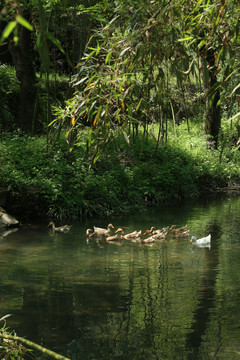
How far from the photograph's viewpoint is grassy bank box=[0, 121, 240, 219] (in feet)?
46.1

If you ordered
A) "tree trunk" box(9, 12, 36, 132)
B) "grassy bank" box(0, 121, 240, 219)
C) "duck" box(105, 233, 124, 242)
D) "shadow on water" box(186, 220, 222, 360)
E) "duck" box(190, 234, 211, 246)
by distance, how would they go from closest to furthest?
1. "shadow on water" box(186, 220, 222, 360)
2. "duck" box(190, 234, 211, 246)
3. "duck" box(105, 233, 124, 242)
4. "grassy bank" box(0, 121, 240, 219)
5. "tree trunk" box(9, 12, 36, 132)

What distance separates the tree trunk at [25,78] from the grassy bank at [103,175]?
2.26 metres

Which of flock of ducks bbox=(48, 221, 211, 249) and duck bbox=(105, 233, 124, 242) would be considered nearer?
flock of ducks bbox=(48, 221, 211, 249)

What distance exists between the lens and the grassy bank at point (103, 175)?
46.1ft

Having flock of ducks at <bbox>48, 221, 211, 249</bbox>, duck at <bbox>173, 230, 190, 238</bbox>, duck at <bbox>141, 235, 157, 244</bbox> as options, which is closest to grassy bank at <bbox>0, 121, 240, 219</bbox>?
duck at <bbox>173, 230, 190, 238</bbox>

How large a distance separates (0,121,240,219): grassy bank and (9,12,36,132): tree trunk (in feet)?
7.42

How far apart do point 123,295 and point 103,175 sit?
27.5 ft

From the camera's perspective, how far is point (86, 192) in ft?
48.2

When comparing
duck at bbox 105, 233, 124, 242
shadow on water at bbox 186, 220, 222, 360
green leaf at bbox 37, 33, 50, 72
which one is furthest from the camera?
duck at bbox 105, 233, 124, 242

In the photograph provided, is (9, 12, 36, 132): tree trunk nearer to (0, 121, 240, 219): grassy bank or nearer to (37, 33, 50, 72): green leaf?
(0, 121, 240, 219): grassy bank

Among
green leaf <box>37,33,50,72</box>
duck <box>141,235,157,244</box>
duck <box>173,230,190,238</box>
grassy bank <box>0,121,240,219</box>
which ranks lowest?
duck <box>141,235,157,244</box>

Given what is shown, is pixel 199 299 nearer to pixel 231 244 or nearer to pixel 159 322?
pixel 159 322

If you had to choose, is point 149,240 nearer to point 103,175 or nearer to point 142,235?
point 142,235

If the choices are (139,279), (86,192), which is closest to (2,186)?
(86,192)
